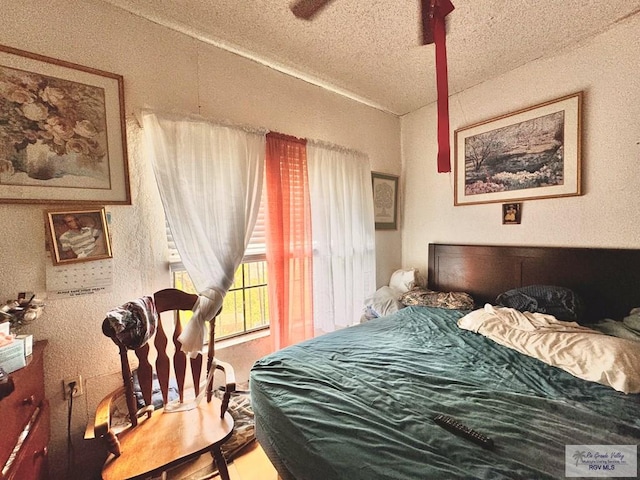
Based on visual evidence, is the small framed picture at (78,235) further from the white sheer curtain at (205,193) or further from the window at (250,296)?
the window at (250,296)

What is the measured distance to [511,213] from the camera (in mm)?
2252

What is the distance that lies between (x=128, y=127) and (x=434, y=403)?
2087 millimetres

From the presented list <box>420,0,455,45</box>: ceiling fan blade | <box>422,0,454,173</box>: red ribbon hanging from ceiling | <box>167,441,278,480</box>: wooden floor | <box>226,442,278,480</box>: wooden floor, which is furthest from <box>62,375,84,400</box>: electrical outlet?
<box>420,0,455,45</box>: ceiling fan blade

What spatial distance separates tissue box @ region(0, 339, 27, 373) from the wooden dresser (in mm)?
22

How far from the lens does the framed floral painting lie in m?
1.27

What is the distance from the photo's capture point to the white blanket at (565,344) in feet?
3.86

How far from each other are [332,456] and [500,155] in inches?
99.5

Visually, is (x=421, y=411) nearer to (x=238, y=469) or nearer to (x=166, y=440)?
(x=166, y=440)

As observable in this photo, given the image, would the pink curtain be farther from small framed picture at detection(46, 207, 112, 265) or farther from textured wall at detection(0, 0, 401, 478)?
small framed picture at detection(46, 207, 112, 265)

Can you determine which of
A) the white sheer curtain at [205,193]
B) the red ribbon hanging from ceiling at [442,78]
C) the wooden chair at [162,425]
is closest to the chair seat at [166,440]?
the wooden chair at [162,425]

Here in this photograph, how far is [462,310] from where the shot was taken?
87.9 inches

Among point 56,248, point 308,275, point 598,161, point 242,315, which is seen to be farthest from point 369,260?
point 56,248

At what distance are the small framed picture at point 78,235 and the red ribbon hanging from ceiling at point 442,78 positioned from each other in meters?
1.82

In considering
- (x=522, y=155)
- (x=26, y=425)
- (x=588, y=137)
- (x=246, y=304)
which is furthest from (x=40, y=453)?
(x=588, y=137)
